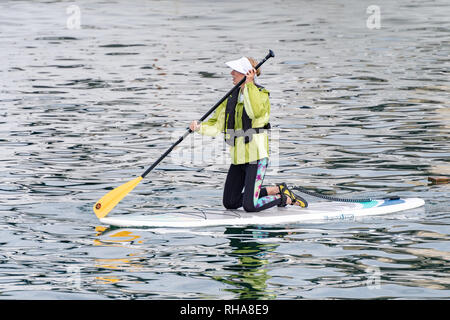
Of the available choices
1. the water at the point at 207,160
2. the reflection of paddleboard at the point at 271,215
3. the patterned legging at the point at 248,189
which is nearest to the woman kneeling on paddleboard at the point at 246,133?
the patterned legging at the point at 248,189

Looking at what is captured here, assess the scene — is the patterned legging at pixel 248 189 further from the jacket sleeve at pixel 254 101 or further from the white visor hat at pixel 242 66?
the white visor hat at pixel 242 66

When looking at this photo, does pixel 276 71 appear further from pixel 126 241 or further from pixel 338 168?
pixel 126 241

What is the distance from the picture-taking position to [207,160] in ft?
54.6

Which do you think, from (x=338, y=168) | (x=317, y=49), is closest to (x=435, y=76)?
(x=317, y=49)

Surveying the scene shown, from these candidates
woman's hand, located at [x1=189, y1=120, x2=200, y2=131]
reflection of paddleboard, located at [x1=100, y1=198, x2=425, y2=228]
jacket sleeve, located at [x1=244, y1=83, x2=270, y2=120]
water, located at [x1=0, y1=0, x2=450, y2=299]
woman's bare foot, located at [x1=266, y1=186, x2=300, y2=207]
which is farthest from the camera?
woman's bare foot, located at [x1=266, y1=186, x2=300, y2=207]

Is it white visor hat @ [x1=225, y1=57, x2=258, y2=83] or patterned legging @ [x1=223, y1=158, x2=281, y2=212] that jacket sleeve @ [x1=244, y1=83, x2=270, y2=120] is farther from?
patterned legging @ [x1=223, y1=158, x2=281, y2=212]

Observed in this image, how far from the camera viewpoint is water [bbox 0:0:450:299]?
9953 mm

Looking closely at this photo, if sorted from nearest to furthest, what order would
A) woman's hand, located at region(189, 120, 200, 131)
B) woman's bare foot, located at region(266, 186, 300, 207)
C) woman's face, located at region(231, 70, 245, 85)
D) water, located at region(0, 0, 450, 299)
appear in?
water, located at region(0, 0, 450, 299) → woman's face, located at region(231, 70, 245, 85) → woman's hand, located at region(189, 120, 200, 131) → woman's bare foot, located at region(266, 186, 300, 207)

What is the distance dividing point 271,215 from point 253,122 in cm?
130

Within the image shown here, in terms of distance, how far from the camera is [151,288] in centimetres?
959

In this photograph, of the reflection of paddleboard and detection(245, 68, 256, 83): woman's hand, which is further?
the reflection of paddleboard

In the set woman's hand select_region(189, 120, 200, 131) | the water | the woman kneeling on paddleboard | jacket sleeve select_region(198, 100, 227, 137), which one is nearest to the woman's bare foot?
the woman kneeling on paddleboard

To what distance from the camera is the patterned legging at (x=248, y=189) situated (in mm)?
12000
